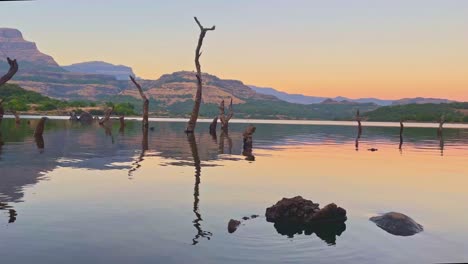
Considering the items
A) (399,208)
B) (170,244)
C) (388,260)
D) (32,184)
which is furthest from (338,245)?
(32,184)

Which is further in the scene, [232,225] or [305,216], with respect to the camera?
[305,216]

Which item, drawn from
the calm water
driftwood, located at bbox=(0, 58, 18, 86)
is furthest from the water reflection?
driftwood, located at bbox=(0, 58, 18, 86)

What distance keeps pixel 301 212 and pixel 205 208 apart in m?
3.65

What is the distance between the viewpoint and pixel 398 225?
14.8m

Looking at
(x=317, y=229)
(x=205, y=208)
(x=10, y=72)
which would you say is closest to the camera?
(x=317, y=229)

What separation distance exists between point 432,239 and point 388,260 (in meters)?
3.24

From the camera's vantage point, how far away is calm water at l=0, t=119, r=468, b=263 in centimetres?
1165

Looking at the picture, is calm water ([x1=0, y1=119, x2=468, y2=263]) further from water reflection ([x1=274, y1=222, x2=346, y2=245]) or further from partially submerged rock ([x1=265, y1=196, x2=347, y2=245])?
partially submerged rock ([x1=265, y1=196, x2=347, y2=245])

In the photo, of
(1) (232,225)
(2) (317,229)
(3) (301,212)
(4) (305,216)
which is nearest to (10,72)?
(1) (232,225)

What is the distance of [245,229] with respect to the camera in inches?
553

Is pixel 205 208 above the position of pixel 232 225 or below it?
below

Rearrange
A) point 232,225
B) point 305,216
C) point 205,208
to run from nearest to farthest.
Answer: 1. point 232,225
2. point 305,216
3. point 205,208

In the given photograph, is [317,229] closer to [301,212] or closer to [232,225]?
[301,212]

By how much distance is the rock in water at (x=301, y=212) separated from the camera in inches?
606
